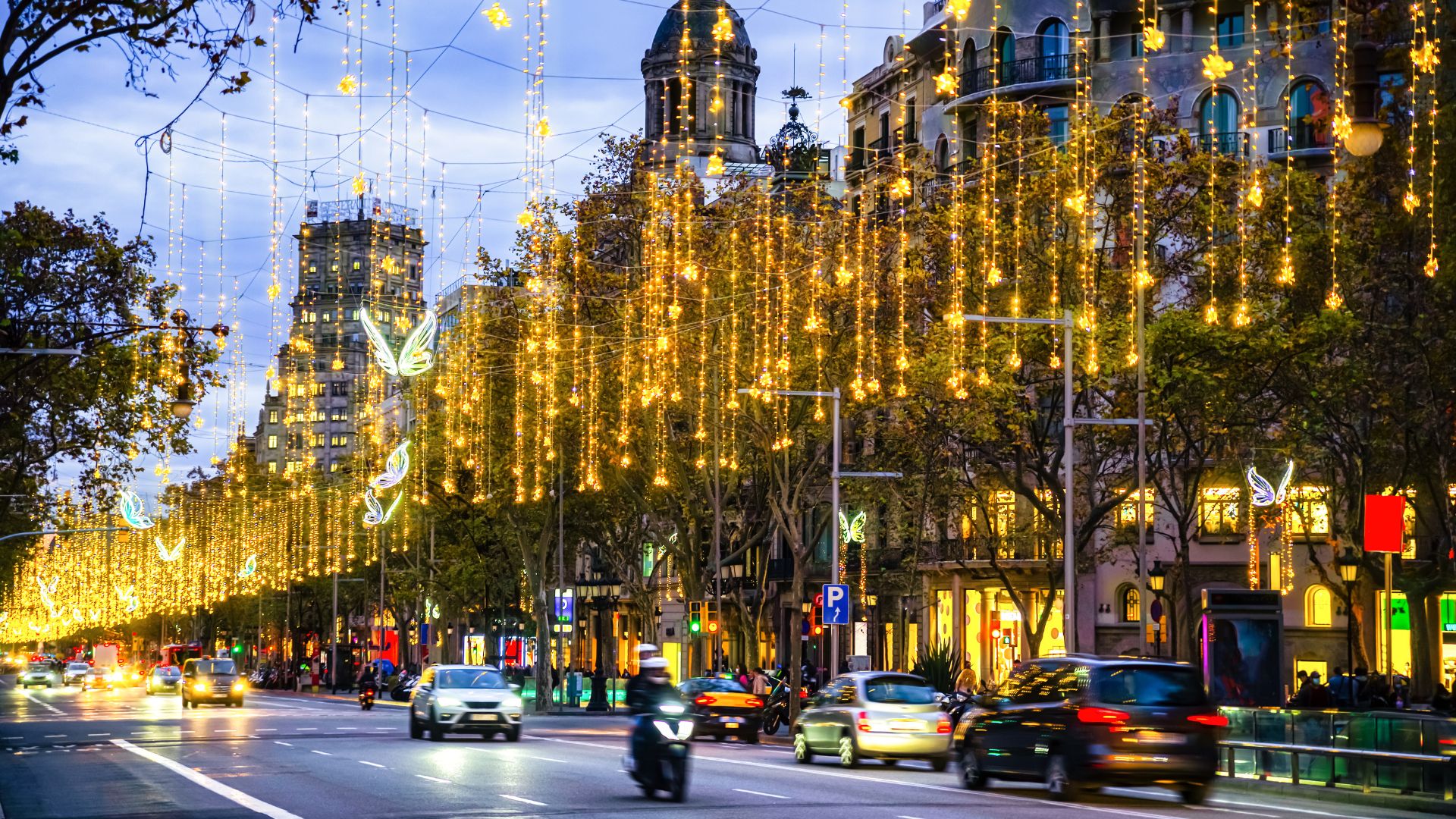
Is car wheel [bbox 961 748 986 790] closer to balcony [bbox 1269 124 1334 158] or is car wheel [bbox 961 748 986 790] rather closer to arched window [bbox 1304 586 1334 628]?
arched window [bbox 1304 586 1334 628]

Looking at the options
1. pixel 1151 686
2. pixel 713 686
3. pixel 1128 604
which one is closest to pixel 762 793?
pixel 1151 686

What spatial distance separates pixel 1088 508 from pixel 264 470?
109867 mm

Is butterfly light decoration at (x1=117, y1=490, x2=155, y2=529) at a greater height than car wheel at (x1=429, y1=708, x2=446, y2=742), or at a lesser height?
greater

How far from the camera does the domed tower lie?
106m

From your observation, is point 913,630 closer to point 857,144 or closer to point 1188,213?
point 857,144

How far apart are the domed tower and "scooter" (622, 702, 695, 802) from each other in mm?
79807

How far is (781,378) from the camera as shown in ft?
173

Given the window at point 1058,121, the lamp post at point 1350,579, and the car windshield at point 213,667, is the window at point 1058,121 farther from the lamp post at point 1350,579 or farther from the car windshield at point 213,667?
the car windshield at point 213,667

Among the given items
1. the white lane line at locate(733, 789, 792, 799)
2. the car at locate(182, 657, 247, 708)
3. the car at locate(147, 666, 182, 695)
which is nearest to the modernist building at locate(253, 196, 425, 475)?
the car at locate(147, 666, 182, 695)

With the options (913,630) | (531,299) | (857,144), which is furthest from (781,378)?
(857,144)

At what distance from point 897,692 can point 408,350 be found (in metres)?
13.5

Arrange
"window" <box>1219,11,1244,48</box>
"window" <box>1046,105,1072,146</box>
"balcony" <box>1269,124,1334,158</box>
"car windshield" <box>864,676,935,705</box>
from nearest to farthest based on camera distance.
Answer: "car windshield" <box>864,676,935,705</box>, "balcony" <box>1269,124,1334,158</box>, "window" <box>1219,11,1244,48</box>, "window" <box>1046,105,1072,146</box>

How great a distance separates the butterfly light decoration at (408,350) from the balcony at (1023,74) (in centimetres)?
2920

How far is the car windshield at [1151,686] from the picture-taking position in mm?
22641
